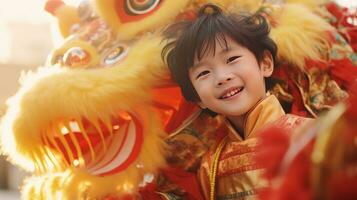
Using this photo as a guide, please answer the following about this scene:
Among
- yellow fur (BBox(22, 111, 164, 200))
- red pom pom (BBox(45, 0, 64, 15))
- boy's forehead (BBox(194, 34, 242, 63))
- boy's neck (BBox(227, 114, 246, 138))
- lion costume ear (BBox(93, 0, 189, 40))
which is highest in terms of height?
red pom pom (BBox(45, 0, 64, 15))

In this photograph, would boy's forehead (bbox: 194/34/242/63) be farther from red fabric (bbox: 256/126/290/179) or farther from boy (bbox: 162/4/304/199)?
red fabric (bbox: 256/126/290/179)

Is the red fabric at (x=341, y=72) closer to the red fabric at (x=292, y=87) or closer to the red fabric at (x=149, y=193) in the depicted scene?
the red fabric at (x=292, y=87)

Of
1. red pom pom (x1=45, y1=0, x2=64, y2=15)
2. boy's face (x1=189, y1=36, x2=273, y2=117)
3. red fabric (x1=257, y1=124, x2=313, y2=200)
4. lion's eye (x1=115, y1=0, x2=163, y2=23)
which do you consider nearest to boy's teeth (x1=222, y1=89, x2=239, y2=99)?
boy's face (x1=189, y1=36, x2=273, y2=117)

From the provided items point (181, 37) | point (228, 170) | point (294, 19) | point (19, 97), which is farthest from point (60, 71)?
point (294, 19)

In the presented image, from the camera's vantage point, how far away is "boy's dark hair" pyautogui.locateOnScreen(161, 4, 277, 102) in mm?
894

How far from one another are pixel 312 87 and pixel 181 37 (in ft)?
1.04

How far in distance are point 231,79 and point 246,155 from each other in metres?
0.14

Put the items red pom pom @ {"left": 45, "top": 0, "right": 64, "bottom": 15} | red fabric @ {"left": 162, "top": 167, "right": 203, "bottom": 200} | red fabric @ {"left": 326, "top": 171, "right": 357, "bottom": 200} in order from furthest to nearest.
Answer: red pom pom @ {"left": 45, "top": 0, "right": 64, "bottom": 15}
red fabric @ {"left": 162, "top": 167, "right": 203, "bottom": 200}
red fabric @ {"left": 326, "top": 171, "right": 357, "bottom": 200}

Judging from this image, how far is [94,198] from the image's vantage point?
97 centimetres

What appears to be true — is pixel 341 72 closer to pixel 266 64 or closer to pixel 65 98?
pixel 266 64

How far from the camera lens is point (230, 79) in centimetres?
88

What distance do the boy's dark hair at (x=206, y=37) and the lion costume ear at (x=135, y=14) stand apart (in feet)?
0.17

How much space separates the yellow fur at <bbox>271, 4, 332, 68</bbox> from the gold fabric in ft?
0.49

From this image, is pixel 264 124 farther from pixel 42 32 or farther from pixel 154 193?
pixel 42 32
